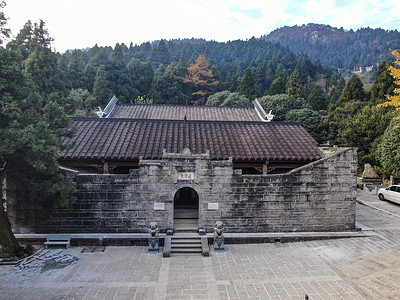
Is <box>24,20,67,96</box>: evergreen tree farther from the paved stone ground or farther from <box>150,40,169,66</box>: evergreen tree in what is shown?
<box>150,40,169,66</box>: evergreen tree

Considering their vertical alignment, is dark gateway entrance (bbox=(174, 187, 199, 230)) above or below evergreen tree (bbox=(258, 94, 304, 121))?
Answer: below

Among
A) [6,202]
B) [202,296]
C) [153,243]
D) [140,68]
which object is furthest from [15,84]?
[140,68]

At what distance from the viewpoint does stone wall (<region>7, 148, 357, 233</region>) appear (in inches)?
437

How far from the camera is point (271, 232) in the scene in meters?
11.7

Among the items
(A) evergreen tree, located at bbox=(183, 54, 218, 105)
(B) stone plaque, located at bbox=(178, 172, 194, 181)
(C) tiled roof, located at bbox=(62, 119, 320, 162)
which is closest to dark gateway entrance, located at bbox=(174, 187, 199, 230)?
(B) stone plaque, located at bbox=(178, 172, 194, 181)

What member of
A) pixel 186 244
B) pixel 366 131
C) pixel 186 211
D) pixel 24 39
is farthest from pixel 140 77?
pixel 186 244

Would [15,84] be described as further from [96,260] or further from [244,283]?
[244,283]

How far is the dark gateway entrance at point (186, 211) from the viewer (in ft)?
39.7

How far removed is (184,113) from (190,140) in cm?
934

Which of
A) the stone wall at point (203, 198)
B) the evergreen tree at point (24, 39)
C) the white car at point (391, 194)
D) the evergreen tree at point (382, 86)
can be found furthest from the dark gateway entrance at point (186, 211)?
the evergreen tree at point (24, 39)

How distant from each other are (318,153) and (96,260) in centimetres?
1043

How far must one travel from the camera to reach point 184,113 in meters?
22.6

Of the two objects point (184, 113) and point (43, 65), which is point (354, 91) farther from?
point (43, 65)

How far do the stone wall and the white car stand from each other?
8071 mm
